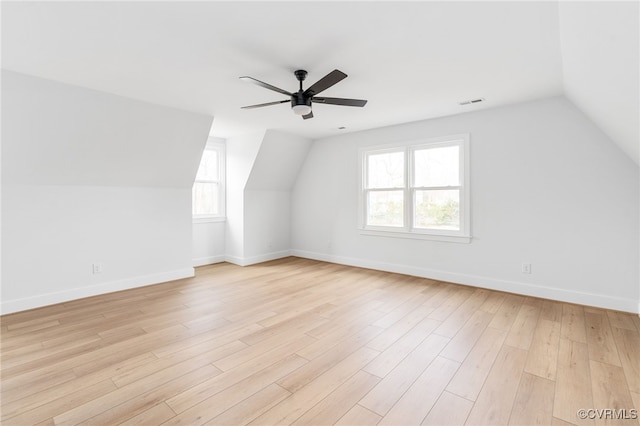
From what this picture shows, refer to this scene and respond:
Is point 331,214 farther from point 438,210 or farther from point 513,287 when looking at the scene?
point 513,287

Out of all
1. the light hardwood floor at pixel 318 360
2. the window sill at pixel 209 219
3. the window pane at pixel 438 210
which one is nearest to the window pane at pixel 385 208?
the window pane at pixel 438 210

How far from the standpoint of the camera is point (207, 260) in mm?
5902

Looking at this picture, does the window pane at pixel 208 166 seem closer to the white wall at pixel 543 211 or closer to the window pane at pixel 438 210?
the white wall at pixel 543 211

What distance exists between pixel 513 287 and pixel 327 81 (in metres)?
3.60

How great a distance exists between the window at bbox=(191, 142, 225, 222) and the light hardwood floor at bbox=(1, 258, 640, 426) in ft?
7.34

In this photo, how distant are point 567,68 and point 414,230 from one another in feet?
9.17

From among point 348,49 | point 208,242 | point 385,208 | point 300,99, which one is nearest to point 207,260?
point 208,242

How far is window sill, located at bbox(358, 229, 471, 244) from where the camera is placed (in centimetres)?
445

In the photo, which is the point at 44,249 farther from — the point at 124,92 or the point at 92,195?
the point at 124,92

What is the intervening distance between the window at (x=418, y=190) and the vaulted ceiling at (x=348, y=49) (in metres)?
1.16

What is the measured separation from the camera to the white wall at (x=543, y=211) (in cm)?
340

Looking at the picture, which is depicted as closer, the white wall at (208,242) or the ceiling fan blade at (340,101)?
the ceiling fan blade at (340,101)

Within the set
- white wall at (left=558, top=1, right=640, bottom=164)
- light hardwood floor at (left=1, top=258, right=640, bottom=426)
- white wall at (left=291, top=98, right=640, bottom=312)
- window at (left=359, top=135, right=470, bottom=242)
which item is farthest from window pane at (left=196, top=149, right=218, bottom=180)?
white wall at (left=558, top=1, right=640, bottom=164)

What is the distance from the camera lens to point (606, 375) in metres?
2.16
